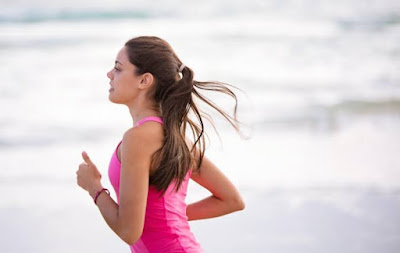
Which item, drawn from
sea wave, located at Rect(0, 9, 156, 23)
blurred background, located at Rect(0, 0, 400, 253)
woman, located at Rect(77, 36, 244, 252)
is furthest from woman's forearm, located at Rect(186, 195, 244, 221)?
sea wave, located at Rect(0, 9, 156, 23)

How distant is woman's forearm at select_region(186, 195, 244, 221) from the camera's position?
253 centimetres

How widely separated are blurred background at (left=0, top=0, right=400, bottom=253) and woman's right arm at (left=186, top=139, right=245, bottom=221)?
4.10 ft

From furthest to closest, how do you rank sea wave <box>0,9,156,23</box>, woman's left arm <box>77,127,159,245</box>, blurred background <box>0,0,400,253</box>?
sea wave <box>0,9,156,23</box> < blurred background <box>0,0,400,253</box> < woman's left arm <box>77,127,159,245</box>

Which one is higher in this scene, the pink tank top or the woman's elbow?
the pink tank top

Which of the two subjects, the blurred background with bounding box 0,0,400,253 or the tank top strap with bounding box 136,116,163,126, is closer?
the tank top strap with bounding box 136,116,163,126

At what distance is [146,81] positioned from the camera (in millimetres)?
2252

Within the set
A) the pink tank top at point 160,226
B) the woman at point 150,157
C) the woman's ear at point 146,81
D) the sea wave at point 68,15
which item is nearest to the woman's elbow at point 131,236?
the woman at point 150,157

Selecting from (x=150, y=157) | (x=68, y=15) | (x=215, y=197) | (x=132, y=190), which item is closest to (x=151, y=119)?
(x=150, y=157)

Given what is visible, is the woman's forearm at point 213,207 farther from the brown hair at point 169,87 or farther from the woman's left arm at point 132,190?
the woman's left arm at point 132,190

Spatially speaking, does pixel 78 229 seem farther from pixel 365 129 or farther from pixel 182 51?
pixel 182 51

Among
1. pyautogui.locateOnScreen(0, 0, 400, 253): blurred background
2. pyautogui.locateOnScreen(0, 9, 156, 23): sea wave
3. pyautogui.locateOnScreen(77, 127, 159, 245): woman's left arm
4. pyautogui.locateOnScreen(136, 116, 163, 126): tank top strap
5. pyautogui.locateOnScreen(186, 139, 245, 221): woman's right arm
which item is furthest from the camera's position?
pyautogui.locateOnScreen(0, 9, 156, 23): sea wave

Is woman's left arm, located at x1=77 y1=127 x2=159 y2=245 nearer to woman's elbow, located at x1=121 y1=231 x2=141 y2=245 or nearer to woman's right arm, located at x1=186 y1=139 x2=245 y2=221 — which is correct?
woman's elbow, located at x1=121 y1=231 x2=141 y2=245

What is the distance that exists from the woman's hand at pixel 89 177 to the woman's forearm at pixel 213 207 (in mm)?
470

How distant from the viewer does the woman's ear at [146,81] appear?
2250mm
